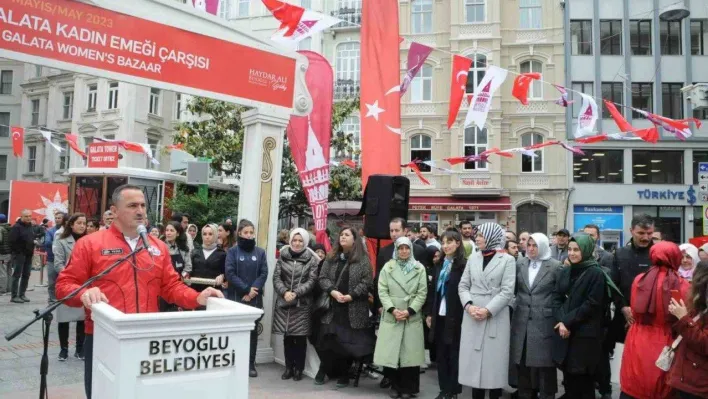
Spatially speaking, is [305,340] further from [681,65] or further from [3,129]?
[3,129]

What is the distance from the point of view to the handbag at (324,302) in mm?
6383

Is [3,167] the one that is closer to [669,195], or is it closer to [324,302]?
[324,302]

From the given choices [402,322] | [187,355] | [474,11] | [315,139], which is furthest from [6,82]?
[187,355]

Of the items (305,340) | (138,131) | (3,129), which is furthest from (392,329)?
(3,129)

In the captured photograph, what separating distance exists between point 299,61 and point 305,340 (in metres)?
3.58

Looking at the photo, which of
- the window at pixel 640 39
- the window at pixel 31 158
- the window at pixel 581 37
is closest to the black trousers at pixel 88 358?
the window at pixel 581 37

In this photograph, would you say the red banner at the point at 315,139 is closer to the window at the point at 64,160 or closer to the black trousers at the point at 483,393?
the black trousers at the point at 483,393

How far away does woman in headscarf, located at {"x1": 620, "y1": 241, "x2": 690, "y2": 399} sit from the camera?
13.4 ft

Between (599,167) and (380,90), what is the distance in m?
19.7

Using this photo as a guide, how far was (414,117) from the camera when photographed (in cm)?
2609

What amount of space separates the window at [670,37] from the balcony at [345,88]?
1407cm

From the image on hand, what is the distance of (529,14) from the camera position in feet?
83.9

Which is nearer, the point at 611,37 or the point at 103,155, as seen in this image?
the point at 103,155

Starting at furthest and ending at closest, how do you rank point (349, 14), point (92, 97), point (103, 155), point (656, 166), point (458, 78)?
point (92, 97) → point (349, 14) → point (656, 166) → point (103, 155) → point (458, 78)
